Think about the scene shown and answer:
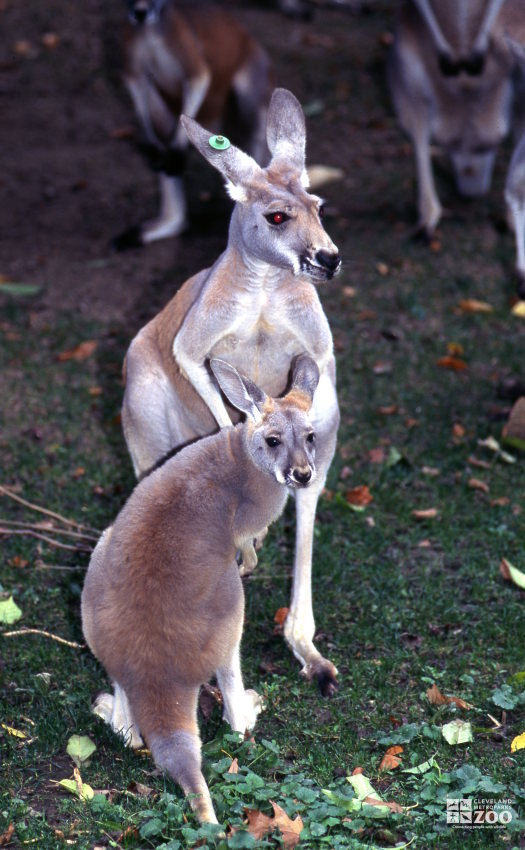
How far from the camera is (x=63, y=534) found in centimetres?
419

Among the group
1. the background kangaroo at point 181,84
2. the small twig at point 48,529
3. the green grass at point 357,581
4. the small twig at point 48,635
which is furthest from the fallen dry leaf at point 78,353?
the small twig at point 48,635

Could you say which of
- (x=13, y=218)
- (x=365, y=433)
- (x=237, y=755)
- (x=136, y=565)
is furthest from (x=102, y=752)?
(x=13, y=218)

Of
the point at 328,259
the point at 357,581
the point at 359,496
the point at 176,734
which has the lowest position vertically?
the point at 359,496

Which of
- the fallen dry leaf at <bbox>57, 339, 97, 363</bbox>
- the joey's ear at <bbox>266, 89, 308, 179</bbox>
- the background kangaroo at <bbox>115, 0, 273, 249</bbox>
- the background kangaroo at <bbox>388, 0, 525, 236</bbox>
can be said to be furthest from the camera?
the background kangaroo at <bbox>115, 0, 273, 249</bbox>

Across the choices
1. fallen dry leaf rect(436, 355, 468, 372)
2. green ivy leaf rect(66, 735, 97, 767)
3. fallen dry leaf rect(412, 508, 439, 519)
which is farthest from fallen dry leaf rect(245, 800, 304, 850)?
fallen dry leaf rect(436, 355, 468, 372)

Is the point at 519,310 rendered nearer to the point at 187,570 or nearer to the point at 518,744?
the point at 518,744

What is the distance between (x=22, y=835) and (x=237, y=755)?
0.57m

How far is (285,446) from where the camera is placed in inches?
110

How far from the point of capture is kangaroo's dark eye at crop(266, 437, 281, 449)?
2803 millimetres

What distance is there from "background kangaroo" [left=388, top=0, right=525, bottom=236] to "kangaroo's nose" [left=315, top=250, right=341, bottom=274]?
13.1 feet

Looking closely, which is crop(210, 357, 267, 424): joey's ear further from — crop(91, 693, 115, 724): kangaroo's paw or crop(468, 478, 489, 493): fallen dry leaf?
crop(468, 478, 489, 493): fallen dry leaf

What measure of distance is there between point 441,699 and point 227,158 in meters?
1.60

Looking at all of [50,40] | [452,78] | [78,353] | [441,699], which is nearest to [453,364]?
[78,353]

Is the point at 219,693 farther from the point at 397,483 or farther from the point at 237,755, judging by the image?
the point at 397,483
